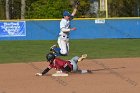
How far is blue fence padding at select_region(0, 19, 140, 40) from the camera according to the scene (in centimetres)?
3350

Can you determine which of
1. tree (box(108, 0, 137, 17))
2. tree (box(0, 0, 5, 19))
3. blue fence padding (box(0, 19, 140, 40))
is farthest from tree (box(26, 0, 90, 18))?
blue fence padding (box(0, 19, 140, 40))

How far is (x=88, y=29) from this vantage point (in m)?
33.9

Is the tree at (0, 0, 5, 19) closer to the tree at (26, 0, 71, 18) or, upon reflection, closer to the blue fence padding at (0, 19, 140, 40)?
the tree at (26, 0, 71, 18)

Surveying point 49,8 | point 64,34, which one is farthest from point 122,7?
point 64,34

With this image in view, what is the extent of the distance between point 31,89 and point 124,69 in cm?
489

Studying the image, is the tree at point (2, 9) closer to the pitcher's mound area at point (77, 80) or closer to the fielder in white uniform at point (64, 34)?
the pitcher's mound area at point (77, 80)

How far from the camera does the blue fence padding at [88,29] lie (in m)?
33.5

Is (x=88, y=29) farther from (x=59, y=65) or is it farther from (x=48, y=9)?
(x=59, y=65)

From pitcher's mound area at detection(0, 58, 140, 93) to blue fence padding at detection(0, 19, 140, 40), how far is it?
16.3 m

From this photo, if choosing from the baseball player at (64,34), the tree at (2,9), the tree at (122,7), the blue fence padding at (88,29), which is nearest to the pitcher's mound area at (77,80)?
the baseball player at (64,34)

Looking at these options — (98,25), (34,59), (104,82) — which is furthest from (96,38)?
(104,82)

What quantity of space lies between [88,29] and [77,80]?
21265mm

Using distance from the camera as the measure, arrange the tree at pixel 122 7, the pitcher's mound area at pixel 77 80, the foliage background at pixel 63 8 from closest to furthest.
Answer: the pitcher's mound area at pixel 77 80 → the foliage background at pixel 63 8 → the tree at pixel 122 7

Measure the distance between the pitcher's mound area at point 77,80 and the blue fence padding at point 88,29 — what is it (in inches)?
641
